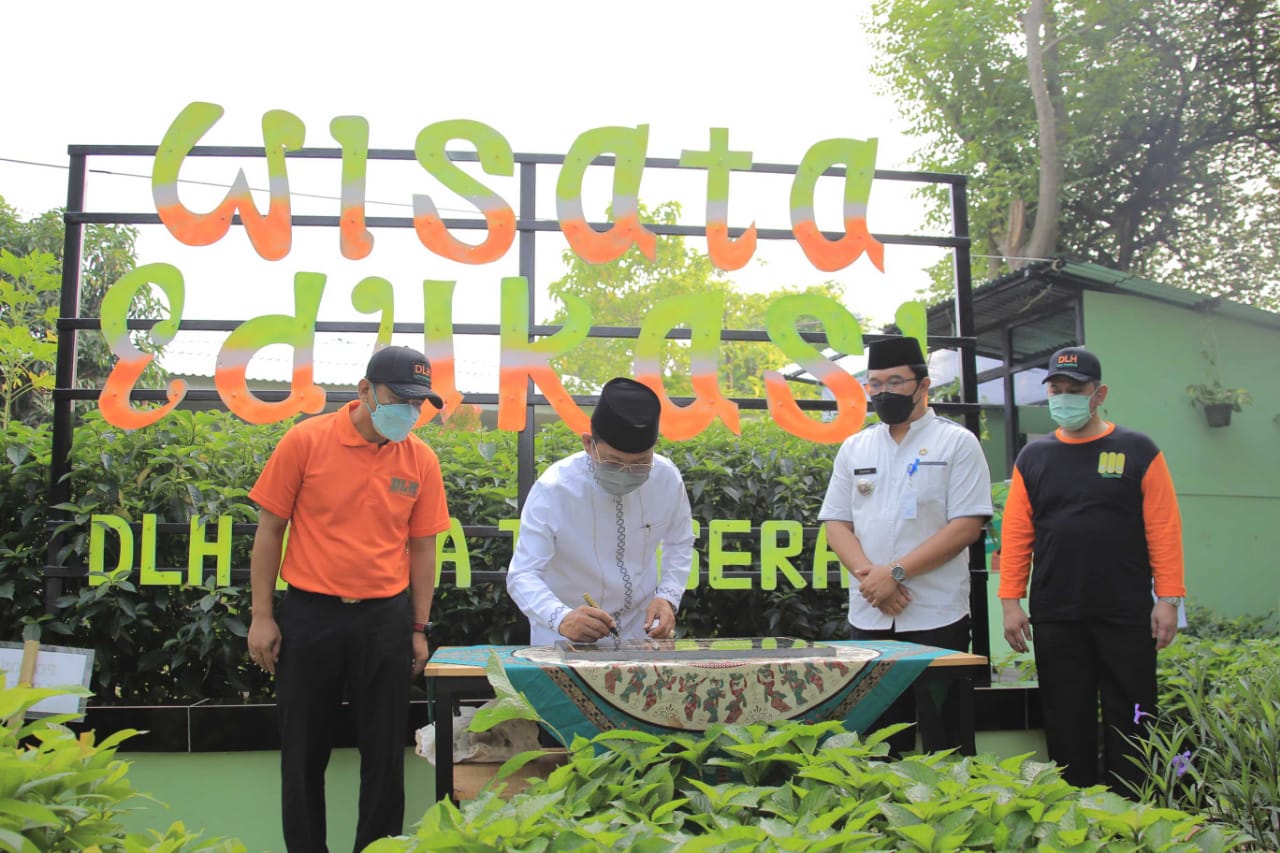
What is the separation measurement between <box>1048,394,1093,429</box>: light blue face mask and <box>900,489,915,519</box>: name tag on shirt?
560 mm

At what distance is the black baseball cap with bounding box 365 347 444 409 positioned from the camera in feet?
10.7

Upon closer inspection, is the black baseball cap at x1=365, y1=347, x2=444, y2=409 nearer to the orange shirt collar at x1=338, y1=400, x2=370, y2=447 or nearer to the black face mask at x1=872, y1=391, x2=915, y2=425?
the orange shirt collar at x1=338, y1=400, x2=370, y2=447

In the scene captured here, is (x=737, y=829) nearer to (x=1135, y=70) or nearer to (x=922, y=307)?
(x=922, y=307)

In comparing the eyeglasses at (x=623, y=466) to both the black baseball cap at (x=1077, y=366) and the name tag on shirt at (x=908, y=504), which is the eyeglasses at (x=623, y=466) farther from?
the black baseball cap at (x=1077, y=366)

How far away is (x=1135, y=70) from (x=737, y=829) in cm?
1824

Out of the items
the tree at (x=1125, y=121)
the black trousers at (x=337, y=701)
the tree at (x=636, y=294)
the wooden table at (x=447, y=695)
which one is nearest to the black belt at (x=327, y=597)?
the black trousers at (x=337, y=701)

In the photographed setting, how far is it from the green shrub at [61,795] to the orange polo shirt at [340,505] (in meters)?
1.55

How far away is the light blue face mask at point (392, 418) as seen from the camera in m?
3.27

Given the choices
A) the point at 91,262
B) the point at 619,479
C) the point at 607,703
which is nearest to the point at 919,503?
the point at 619,479

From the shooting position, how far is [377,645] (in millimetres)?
3266

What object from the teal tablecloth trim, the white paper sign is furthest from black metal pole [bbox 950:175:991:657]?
the white paper sign

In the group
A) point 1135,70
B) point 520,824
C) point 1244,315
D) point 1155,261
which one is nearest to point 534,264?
point 520,824

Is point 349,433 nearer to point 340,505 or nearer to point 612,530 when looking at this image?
point 340,505

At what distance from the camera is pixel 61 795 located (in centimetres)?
145
